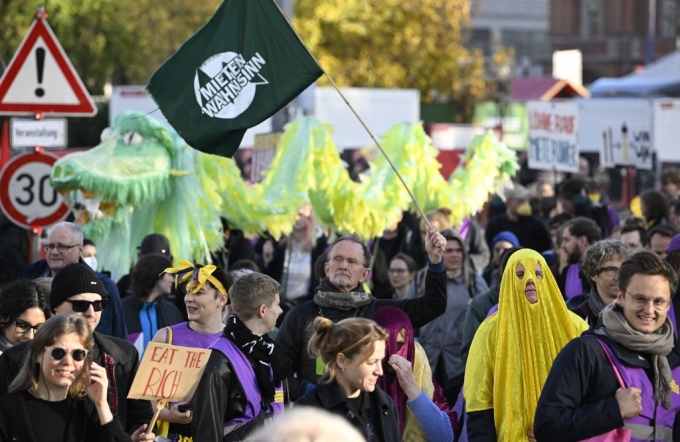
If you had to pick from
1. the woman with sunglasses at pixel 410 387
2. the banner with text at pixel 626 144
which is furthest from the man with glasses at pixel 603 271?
the banner with text at pixel 626 144

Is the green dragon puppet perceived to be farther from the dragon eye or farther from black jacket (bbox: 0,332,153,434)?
black jacket (bbox: 0,332,153,434)

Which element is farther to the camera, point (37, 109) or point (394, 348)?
point (37, 109)

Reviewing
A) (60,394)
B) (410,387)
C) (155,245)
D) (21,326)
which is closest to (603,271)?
(410,387)

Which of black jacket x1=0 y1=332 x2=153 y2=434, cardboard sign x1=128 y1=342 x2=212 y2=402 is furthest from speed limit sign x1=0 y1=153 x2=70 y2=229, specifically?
cardboard sign x1=128 y1=342 x2=212 y2=402

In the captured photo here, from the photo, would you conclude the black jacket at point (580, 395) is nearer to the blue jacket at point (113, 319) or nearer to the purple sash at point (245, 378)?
the purple sash at point (245, 378)

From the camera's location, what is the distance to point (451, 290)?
9211mm

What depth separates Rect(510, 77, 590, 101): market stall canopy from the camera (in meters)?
35.2

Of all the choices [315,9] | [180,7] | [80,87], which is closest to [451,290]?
[80,87]

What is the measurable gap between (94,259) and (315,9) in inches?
965

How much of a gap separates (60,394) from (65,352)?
0.17m

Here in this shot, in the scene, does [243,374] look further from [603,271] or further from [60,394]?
[603,271]

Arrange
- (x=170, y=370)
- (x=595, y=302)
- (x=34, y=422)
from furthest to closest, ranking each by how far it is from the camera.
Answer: (x=595, y=302), (x=170, y=370), (x=34, y=422)

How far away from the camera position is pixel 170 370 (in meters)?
5.25

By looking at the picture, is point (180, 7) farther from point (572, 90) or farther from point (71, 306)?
point (71, 306)
